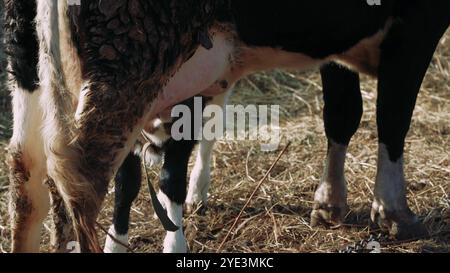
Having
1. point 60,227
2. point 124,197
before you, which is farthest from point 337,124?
point 60,227

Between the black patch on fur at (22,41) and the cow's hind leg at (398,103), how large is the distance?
5.45ft

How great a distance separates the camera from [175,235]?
14.7ft

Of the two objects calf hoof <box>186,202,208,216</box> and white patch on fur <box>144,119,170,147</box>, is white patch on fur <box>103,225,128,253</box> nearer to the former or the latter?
white patch on fur <box>144,119,170,147</box>

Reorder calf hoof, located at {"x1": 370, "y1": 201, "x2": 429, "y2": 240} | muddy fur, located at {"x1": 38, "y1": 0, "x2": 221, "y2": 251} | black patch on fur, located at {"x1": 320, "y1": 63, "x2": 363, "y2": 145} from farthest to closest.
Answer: black patch on fur, located at {"x1": 320, "y1": 63, "x2": 363, "y2": 145} < calf hoof, located at {"x1": 370, "y1": 201, "x2": 429, "y2": 240} < muddy fur, located at {"x1": 38, "y1": 0, "x2": 221, "y2": 251}

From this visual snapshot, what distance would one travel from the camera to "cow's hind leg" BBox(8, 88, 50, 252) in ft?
12.8

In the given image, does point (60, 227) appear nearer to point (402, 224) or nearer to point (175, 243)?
point (175, 243)

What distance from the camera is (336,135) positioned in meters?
4.95

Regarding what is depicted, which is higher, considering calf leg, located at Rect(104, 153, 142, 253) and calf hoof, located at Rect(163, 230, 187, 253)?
calf leg, located at Rect(104, 153, 142, 253)

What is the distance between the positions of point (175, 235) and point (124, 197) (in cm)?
31

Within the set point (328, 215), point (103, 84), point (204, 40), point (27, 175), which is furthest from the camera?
point (328, 215)

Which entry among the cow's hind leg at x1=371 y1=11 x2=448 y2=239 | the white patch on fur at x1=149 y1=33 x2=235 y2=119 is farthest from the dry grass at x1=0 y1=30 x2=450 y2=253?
the white patch on fur at x1=149 y1=33 x2=235 y2=119

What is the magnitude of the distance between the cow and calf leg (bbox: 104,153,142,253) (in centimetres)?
16

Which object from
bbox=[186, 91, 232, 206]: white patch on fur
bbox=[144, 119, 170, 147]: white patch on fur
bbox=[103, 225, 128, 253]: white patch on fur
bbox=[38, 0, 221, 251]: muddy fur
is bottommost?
bbox=[103, 225, 128, 253]: white patch on fur
